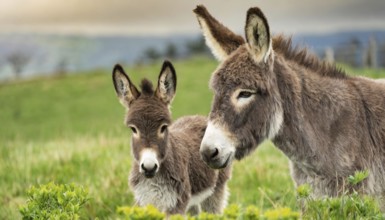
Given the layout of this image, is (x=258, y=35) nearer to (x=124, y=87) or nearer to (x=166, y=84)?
(x=166, y=84)

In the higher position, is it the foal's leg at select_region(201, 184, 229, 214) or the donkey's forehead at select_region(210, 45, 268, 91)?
the donkey's forehead at select_region(210, 45, 268, 91)

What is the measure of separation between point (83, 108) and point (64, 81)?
12.3 meters

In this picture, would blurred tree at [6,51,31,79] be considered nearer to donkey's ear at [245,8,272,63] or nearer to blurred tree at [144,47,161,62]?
blurred tree at [144,47,161,62]

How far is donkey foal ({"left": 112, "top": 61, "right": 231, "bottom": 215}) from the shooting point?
21.0ft

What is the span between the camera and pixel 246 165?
10.6m

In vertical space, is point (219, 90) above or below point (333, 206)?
above

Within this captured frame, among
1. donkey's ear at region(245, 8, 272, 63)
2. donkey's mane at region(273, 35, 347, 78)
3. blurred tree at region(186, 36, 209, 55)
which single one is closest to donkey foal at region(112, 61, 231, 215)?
donkey's mane at region(273, 35, 347, 78)

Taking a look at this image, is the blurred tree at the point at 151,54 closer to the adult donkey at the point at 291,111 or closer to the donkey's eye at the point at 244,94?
the adult donkey at the point at 291,111

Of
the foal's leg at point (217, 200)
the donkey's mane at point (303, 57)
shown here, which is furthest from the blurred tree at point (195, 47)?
the donkey's mane at point (303, 57)

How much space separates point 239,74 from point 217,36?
0.71 m

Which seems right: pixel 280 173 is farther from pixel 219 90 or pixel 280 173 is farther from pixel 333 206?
pixel 333 206

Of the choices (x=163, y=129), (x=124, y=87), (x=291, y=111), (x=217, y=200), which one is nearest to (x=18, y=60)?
(x=217, y=200)

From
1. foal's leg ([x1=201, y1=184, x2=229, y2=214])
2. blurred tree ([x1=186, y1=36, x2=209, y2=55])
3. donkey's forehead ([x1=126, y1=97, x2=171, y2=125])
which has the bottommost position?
foal's leg ([x1=201, y1=184, x2=229, y2=214])

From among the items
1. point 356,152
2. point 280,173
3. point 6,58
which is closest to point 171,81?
point 356,152
